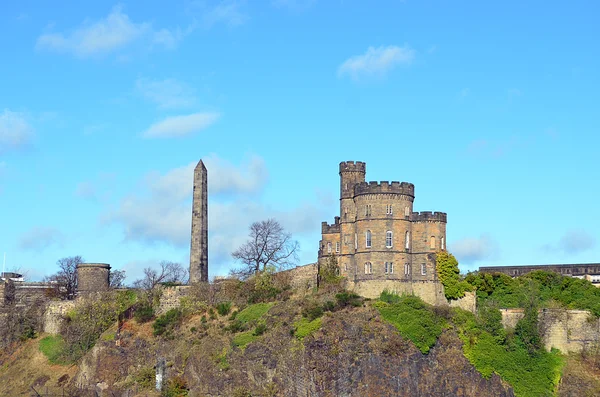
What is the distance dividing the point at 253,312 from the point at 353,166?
1384 cm

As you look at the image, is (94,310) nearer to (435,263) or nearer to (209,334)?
(209,334)

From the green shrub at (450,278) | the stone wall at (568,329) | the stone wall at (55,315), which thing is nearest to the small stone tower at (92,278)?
the stone wall at (55,315)

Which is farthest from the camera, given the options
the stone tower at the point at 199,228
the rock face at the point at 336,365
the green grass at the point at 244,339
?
the stone tower at the point at 199,228

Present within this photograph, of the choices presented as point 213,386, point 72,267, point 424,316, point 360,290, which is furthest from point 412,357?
point 72,267

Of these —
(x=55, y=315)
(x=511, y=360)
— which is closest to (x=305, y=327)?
(x=511, y=360)

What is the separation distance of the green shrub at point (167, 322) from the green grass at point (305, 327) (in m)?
11.0

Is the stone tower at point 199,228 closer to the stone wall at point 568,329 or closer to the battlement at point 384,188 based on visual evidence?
the battlement at point 384,188

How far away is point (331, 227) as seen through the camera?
8119cm

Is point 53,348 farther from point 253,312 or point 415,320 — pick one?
point 415,320

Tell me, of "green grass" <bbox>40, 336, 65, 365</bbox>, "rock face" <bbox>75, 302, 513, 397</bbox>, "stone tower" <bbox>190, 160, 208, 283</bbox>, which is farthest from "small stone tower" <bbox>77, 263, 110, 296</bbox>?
"rock face" <bbox>75, 302, 513, 397</bbox>

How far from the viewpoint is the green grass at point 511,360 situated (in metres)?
71.6

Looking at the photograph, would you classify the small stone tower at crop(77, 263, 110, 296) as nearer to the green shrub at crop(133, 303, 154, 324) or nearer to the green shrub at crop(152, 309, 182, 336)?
the green shrub at crop(133, 303, 154, 324)

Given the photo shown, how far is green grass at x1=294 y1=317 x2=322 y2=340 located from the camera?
72188mm

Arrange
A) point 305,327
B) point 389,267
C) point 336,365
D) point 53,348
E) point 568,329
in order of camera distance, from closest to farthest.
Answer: point 336,365, point 305,327, point 568,329, point 389,267, point 53,348
